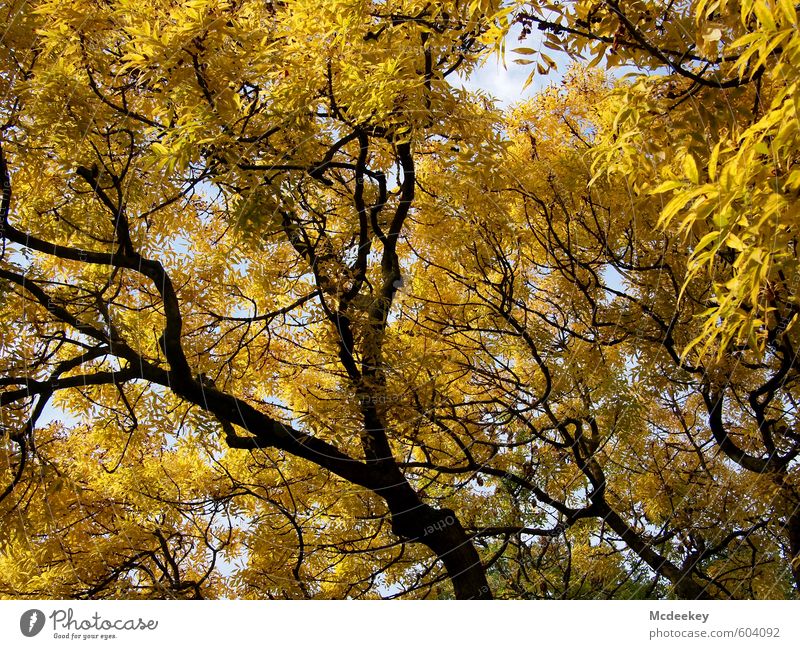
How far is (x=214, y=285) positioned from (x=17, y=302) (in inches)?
51.9

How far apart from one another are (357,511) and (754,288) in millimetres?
4448

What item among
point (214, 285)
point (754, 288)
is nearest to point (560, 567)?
point (214, 285)

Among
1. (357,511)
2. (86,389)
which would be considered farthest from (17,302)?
(357,511)

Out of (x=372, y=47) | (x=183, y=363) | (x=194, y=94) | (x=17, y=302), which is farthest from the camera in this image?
(x=17, y=302)

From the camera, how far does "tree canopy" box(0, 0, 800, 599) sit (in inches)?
152

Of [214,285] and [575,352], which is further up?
[214,285]

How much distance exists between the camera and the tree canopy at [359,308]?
3865 mm

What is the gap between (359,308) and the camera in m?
4.95

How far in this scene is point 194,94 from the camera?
12.3ft

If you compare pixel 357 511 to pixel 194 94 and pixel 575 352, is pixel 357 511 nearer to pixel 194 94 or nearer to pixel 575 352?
pixel 575 352

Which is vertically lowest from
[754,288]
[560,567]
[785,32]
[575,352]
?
[754,288]

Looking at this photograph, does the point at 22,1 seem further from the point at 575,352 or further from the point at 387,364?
the point at 575,352

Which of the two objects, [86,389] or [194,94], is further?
[86,389]

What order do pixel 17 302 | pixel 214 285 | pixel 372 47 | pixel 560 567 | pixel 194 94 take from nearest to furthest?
pixel 194 94 → pixel 372 47 → pixel 17 302 → pixel 214 285 → pixel 560 567
